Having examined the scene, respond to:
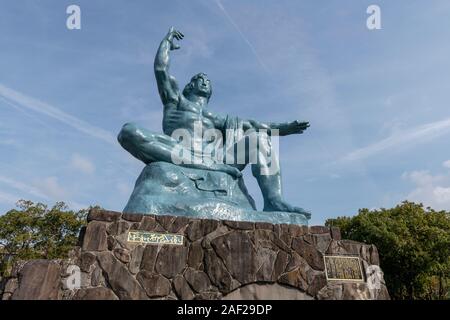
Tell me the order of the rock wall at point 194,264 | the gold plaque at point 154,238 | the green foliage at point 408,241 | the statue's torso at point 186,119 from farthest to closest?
the green foliage at point 408,241
the statue's torso at point 186,119
the gold plaque at point 154,238
the rock wall at point 194,264

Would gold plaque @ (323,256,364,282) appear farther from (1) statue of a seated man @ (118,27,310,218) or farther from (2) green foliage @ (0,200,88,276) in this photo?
(2) green foliage @ (0,200,88,276)

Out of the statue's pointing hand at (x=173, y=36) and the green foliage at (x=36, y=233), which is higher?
the statue's pointing hand at (x=173, y=36)

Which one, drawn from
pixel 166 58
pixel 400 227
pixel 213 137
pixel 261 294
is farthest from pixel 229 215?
pixel 400 227

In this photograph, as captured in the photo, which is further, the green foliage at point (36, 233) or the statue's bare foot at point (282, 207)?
the green foliage at point (36, 233)

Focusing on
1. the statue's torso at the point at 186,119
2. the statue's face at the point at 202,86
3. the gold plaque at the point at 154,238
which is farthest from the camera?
the statue's face at the point at 202,86

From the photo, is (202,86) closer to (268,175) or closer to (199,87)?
(199,87)

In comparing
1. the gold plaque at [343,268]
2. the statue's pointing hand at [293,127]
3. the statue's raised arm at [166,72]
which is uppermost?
the statue's raised arm at [166,72]

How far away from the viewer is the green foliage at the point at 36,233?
15.3 meters

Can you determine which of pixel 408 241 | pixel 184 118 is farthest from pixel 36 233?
pixel 408 241

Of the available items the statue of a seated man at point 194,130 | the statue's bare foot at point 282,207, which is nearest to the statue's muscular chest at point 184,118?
the statue of a seated man at point 194,130

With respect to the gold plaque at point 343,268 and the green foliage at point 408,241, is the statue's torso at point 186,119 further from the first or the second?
the green foliage at point 408,241

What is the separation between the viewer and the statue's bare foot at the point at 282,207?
20.4 feet

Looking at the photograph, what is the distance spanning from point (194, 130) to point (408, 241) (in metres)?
11.6
